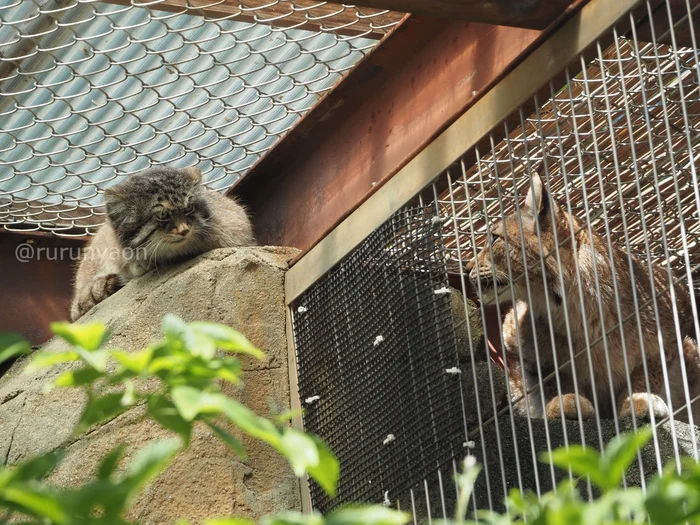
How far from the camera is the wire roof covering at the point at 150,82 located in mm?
4414

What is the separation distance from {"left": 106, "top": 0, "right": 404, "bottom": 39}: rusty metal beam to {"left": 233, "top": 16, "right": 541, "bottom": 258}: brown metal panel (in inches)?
9.3

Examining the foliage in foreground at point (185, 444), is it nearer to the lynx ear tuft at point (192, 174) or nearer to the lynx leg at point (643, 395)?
the lynx leg at point (643, 395)

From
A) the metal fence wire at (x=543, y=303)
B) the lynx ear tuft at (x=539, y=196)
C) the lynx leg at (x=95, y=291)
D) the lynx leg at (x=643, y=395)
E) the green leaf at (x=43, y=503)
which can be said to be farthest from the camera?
the lynx leg at (x=95, y=291)

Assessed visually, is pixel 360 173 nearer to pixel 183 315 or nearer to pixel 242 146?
pixel 242 146

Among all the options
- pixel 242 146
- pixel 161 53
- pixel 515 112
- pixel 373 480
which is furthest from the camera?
pixel 242 146

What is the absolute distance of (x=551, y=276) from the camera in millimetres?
5277

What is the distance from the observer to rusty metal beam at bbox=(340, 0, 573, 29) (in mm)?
3598

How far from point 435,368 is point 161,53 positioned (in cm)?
180

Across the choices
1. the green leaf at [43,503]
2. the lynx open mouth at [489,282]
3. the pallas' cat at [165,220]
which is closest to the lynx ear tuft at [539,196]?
the lynx open mouth at [489,282]

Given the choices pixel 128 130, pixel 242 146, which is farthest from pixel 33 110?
pixel 242 146

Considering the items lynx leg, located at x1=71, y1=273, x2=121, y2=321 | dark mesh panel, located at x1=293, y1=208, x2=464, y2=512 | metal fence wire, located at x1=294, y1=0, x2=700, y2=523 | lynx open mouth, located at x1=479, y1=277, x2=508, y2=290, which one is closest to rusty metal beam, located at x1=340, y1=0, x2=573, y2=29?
metal fence wire, located at x1=294, y1=0, x2=700, y2=523

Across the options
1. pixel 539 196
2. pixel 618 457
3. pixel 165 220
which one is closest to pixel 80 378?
pixel 618 457

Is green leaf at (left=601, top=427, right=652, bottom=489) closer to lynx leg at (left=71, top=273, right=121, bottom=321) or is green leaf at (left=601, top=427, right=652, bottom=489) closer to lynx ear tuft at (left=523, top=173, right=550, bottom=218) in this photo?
lynx ear tuft at (left=523, top=173, right=550, bottom=218)

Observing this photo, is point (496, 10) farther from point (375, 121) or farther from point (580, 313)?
point (580, 313)
